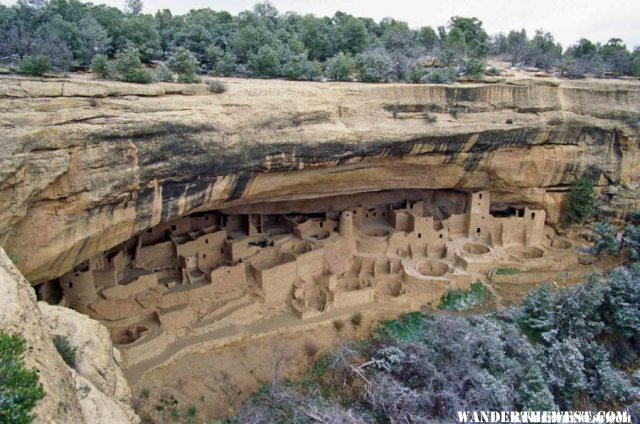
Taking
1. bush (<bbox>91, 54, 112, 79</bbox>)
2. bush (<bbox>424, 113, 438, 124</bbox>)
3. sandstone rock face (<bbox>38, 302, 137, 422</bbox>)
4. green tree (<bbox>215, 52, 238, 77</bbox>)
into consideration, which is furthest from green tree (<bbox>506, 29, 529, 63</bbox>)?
sandstone rock face (<bbox>38, 302, 137, 422</bbox>)

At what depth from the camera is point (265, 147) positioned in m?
11.3

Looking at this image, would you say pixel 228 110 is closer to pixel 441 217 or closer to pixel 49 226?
pixel 49 226

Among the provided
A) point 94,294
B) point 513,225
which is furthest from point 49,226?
point 513,225

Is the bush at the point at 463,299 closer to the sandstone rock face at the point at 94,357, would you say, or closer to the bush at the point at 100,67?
the sandstone rock face at the point at 94,357

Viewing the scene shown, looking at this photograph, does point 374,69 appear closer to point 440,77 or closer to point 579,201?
point 440,77

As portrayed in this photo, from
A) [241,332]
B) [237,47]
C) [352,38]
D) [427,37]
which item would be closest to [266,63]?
[237,47]

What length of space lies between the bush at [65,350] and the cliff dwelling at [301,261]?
591 cm

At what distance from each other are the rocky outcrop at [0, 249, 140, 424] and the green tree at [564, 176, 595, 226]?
1635 centimetres

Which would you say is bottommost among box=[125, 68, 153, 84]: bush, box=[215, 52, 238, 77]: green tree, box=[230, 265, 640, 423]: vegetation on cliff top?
box=[230, 265, 640, 423]: vegetation on cliff top

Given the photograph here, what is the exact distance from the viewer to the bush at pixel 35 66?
1005 cm

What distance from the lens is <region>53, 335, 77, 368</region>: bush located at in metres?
5.31

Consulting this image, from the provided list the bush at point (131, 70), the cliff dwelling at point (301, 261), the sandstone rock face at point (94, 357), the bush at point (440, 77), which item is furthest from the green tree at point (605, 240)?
the sandstone rock face at point (94, 357)

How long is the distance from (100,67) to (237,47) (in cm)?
714

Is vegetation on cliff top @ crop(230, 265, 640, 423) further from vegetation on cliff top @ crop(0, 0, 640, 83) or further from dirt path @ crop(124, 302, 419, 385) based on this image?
vegetation on cliff top @ crop(0, 0, 640, 83)
